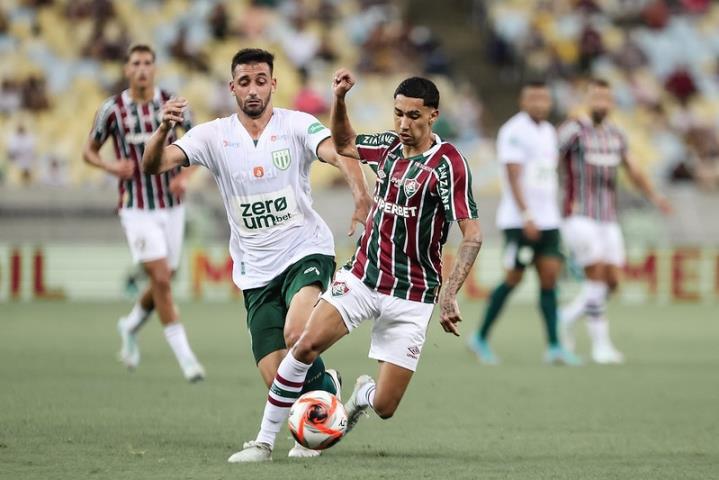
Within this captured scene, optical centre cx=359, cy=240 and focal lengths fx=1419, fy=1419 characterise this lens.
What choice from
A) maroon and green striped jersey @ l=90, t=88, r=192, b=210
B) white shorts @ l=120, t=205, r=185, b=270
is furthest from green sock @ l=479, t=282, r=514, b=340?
maroon and green striped jersey @ l=90, t=88, r=192, b=210

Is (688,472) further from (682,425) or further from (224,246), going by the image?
(224,246)

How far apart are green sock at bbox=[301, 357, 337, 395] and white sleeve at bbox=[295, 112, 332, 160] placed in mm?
1177

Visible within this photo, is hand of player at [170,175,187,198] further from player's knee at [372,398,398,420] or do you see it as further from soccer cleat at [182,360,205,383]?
player's knee at [372,398,398,420]

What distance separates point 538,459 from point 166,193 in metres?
4.84

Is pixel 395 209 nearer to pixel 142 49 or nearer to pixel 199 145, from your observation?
pixel 199 145

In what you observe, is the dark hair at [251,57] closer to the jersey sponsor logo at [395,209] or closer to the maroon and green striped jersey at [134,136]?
the jersey sponsor logo at [395,209]

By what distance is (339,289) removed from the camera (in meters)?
7.32

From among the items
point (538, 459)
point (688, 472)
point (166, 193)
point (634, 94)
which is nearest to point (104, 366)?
point (166, 193)

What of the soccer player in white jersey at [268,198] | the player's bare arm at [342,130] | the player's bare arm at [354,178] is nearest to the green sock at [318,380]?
the soccer player in white jersey at [268,198]

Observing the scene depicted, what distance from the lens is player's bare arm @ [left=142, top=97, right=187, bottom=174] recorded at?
6.97 m

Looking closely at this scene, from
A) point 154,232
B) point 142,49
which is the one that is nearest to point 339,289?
point 154,232

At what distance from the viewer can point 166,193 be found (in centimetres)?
1120

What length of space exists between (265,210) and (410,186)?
0.96 m

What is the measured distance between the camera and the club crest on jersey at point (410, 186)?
7.27 m
